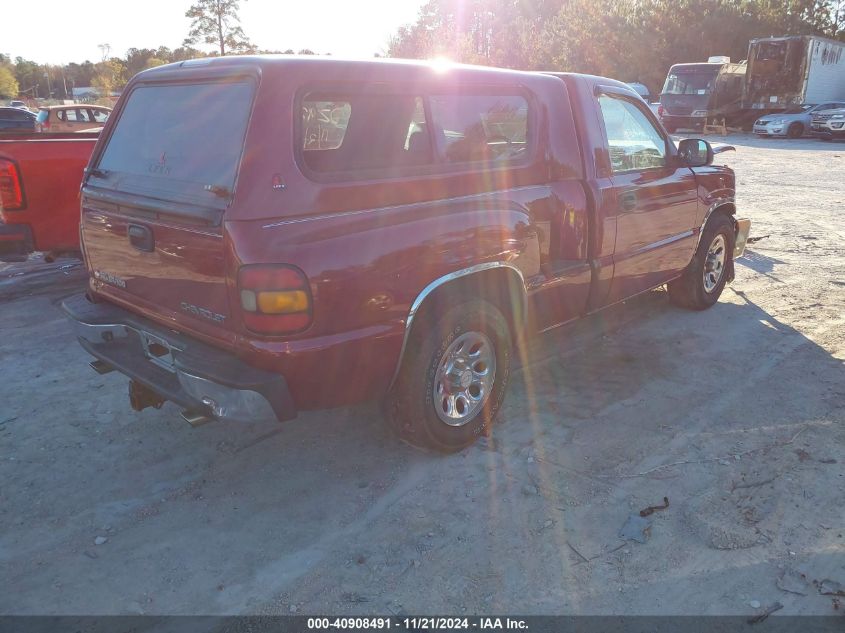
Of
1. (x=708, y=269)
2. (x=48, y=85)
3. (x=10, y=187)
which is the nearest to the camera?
(x=10, y=187)

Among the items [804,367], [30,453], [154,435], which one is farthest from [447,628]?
[804,367]

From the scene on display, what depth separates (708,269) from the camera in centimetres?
596

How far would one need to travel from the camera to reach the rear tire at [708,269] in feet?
18.9

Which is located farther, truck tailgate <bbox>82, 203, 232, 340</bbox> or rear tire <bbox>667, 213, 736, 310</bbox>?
rear tire <bbox>667, 213, 736, 310</bbox>

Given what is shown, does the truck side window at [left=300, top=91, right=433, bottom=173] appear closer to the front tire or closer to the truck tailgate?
the truck tailgate

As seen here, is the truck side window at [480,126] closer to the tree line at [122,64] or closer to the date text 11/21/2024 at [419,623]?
the date text 11/21/2024 at [419,623]

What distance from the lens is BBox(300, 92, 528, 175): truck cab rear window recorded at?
3357mm

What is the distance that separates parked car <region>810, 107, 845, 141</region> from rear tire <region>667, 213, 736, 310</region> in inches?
863

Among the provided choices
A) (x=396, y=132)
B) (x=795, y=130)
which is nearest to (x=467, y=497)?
(x=396, y=132)

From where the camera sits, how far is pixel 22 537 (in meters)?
3.07

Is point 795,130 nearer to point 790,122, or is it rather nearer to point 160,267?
point 790,122

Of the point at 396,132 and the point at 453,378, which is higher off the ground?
the point at 396,132

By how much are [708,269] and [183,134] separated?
4610mm

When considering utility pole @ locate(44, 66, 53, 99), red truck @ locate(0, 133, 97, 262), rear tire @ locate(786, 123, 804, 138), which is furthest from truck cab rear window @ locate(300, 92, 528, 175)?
utility pole @ locate(44, 66, 53, 99)
